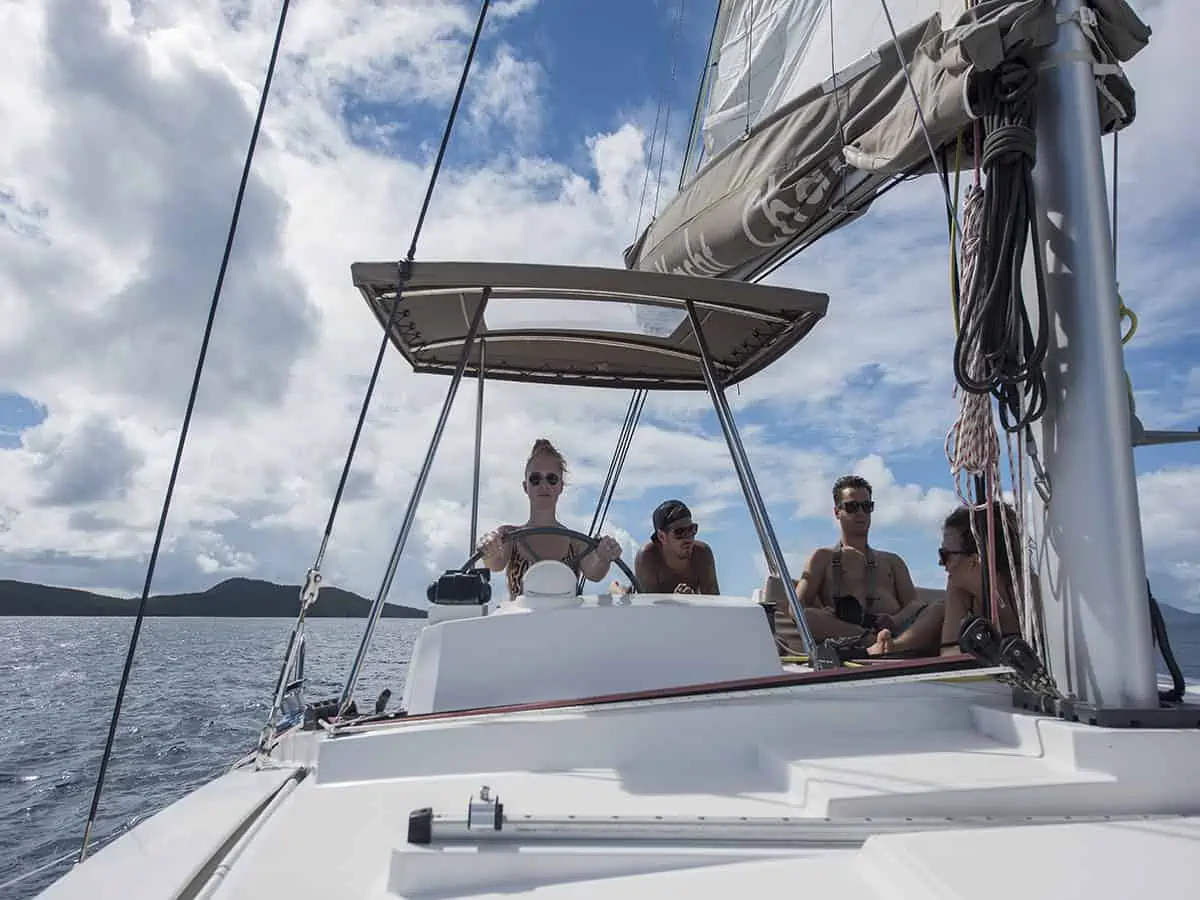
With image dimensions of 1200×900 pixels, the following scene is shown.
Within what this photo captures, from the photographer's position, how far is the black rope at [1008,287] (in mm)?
2074

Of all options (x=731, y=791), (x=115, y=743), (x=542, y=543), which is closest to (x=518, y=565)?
(x=542, y=543)

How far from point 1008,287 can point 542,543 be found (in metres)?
2.60

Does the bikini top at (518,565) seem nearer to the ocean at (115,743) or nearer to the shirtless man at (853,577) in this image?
the ocean at (115,743)

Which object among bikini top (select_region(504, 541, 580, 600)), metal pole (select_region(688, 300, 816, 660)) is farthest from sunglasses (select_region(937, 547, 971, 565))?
bikini top (select_region(504, 541, 580, 600))

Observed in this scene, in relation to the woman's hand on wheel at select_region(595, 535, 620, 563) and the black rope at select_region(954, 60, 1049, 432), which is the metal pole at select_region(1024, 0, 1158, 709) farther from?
the woman's hand on wheel at select_region(595, 535, 620, 563)

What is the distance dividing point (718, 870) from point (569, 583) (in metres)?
1.58

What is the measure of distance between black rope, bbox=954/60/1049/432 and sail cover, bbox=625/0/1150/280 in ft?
0.52

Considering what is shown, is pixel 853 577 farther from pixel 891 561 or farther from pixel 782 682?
pixel 782 682

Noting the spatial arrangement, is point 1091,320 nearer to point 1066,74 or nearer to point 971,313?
point 971,313

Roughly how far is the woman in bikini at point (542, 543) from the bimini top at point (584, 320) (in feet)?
1.97

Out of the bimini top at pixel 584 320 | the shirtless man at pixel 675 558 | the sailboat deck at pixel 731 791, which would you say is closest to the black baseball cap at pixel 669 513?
the shirtless man at pixel 675 558

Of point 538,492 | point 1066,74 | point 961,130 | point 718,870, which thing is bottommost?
point 718,870

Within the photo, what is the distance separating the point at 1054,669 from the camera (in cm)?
202

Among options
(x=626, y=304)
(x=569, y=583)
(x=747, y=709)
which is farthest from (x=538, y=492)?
(x=747, y=709)
